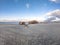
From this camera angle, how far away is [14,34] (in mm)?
1257

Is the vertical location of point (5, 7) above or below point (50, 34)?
above

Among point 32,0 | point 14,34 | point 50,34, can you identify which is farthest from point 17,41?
point 32,0

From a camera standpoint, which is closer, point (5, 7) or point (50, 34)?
point (5, 7)

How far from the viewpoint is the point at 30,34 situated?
1.27 meters

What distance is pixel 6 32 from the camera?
1.28 meters

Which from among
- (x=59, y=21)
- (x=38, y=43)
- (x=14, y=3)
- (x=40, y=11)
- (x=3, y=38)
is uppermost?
(x=14, y=3)

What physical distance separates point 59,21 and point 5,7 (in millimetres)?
748

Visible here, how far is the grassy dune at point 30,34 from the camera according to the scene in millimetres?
1234

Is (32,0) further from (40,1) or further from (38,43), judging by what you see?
(38,43)

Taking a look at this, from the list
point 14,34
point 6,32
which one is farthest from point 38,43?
point 6,32

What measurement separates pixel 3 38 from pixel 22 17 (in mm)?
372

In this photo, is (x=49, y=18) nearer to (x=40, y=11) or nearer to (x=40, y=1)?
(x=40, y=11)

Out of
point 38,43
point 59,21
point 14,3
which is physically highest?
point 14,3

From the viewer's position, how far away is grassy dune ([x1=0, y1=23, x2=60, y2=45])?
48.6 inches
